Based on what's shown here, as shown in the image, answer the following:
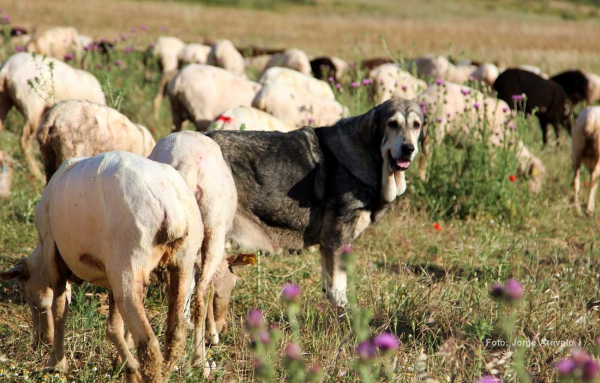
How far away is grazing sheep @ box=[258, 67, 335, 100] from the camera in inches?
403

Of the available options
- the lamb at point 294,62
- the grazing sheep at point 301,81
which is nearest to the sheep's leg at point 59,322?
the grazing sheep at point 301,81

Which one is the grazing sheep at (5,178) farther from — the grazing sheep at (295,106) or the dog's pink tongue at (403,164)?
the dog's pink tongue at (403,164)

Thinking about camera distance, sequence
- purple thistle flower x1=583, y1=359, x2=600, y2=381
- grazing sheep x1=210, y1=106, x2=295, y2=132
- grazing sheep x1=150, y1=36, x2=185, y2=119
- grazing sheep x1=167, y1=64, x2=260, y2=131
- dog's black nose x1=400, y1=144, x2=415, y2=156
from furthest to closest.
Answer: grazing sheep x1=150, y1=36, x2=185, y2=119 → grazing sheep x1=167, y1=64, x2=260, y2=131 → grazing sheep x1=210, y1=106, x2=295, y2=132 → dog's black nose x1=400, y1=144, x2=415, y2=156 → purple thistle flower x1=583, y1=359, x2=600, y2=381

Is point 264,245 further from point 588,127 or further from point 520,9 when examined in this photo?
point 520,9

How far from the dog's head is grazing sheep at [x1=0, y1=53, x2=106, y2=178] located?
14.3ft

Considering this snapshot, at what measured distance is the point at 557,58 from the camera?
82.8 ft

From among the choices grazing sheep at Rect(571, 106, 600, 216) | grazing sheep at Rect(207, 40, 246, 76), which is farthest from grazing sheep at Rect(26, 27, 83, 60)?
grazing sheep at Rect(571, 106, 600, 216)

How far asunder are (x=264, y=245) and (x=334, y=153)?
90cm

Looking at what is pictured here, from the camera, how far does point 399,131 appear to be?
5.52 metres

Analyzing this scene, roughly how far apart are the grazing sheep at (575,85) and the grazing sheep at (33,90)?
10.4 m

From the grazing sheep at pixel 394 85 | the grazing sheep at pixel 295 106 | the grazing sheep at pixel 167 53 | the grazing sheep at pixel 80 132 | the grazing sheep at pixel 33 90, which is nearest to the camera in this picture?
the grazing sheep at pixel 80 132

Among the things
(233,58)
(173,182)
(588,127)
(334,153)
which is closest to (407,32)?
(233,58)

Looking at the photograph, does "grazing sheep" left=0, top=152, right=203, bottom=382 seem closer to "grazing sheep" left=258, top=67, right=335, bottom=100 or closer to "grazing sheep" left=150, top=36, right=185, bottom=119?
"grazing sheep" left=258, top=67, right=335, bottom=100

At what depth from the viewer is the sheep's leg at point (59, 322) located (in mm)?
3877
